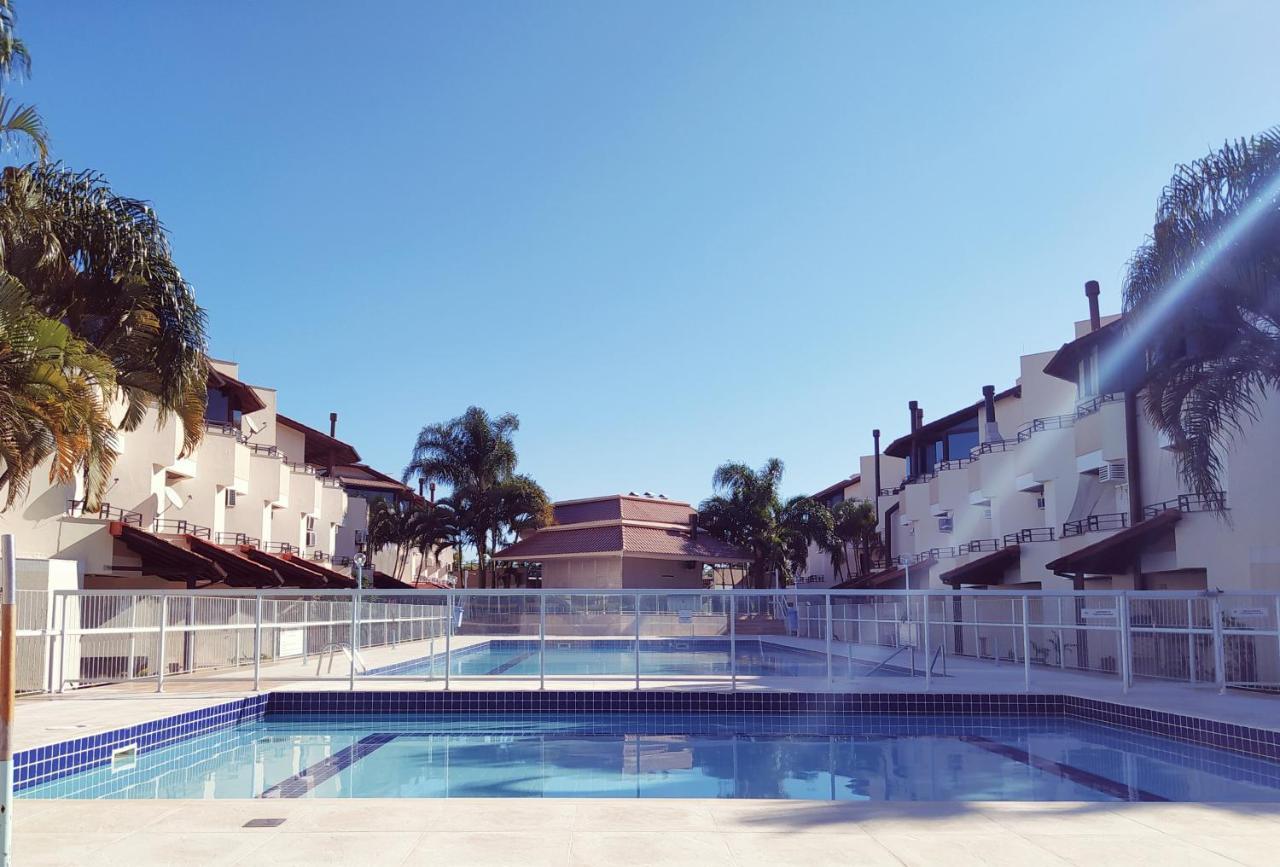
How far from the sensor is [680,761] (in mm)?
10891

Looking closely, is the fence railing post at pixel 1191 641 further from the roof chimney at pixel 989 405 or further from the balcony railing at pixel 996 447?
the roof chimney at pixel 989 405

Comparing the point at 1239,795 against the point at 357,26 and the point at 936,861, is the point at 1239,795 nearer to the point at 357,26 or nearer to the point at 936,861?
the point at 936,861

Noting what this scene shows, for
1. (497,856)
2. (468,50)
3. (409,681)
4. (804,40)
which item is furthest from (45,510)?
(497,856)

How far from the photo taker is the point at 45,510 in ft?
62.2

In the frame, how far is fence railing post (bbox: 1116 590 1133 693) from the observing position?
14.3 meters

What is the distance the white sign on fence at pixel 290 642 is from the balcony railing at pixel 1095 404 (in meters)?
17.5

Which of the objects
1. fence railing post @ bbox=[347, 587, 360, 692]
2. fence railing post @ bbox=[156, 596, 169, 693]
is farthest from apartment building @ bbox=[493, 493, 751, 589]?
fence railing post @ bbox=[156, 596, 169, 693]

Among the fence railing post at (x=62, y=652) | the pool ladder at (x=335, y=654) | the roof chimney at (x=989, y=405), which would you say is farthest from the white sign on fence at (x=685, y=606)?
the roof chimney at (x=989, y=405)

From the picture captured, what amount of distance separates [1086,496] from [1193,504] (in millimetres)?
5401

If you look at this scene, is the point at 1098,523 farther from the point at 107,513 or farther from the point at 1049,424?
the point at 107,513

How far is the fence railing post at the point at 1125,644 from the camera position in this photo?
1432 centimetres

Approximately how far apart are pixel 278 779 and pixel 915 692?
27.3ft

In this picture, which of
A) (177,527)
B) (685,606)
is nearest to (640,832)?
(685,606)

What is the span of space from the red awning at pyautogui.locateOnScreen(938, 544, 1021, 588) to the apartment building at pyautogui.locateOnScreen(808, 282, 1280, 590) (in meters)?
0.05
